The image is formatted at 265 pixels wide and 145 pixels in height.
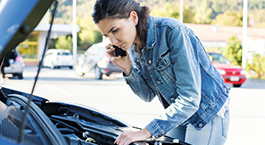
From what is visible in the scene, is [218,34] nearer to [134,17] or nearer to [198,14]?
[198,14]

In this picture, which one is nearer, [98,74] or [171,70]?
[171,70]

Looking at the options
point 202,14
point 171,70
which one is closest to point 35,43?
point 171,70

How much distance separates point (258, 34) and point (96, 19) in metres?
43.3

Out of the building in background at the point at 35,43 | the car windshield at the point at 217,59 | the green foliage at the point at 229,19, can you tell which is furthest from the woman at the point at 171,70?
the green foliage at the point at 229,19

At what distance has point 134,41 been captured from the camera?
1.66 metres

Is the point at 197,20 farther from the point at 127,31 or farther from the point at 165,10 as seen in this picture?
the point at 127,31

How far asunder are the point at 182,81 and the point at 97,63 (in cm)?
1207

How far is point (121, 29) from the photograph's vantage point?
1515 millimetres

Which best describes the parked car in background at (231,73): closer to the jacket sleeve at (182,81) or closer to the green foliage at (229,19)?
Result: the jacket sleeve at (182,81)

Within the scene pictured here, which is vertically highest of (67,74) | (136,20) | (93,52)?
(136,20)

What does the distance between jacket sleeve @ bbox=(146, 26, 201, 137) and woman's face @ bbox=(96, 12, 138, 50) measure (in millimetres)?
196

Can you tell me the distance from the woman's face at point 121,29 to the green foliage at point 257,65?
15349 millimetres

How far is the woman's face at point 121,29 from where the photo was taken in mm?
1492

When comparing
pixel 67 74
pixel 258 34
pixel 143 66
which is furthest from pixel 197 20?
pixel 143 66
